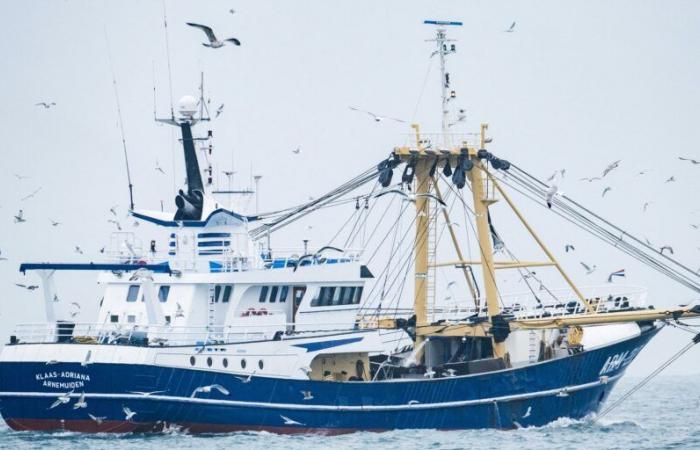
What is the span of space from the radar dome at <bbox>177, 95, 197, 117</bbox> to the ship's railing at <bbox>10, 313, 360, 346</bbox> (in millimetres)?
5999

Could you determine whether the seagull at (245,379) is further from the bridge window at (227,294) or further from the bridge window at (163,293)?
the bridge window at (163,293)

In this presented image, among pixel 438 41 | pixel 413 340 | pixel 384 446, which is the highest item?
pixel 438 41

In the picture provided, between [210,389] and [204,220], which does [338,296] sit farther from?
[210,389]

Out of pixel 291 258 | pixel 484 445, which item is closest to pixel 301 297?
pixel 291 258

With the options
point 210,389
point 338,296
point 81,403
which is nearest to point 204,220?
point 338,296

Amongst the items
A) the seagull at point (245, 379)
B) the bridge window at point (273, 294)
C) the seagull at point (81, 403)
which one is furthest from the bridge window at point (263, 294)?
the seagull at point (81, 403)

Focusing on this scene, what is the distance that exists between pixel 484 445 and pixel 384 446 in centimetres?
255

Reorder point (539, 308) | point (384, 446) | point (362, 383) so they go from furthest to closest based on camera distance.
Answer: point (539, 308) → point (362, 383) → point (384, 446)

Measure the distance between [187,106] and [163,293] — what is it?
17.1ft

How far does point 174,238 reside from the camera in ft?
144

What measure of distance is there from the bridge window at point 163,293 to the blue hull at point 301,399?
11.0ft

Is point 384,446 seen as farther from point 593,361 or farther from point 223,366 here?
point 593,361

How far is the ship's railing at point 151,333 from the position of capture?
40969mm

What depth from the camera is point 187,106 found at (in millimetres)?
44281
